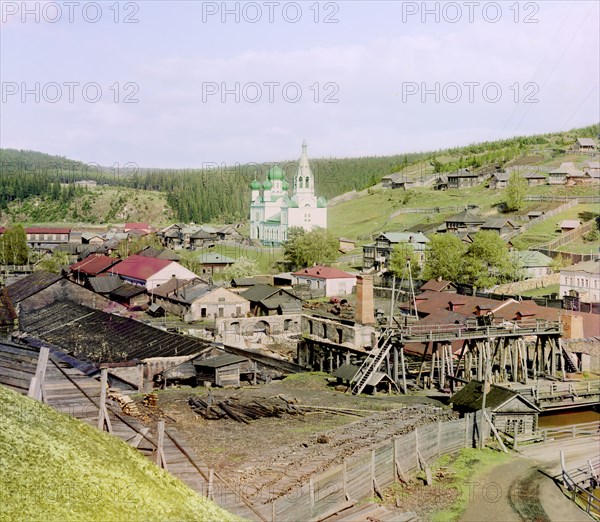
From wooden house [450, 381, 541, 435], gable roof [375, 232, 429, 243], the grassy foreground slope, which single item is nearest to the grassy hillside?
gable roof [375, 232, 429, 243]

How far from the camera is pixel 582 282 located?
63.1 meters

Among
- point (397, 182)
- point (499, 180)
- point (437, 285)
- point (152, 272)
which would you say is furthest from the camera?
point (397, 182)

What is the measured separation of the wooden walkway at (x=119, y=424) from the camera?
16781 millimetres

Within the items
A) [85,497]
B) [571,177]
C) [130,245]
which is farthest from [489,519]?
[571,177]

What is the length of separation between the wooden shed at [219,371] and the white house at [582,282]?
111ft

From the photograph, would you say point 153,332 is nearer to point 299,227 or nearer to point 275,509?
point 275,509

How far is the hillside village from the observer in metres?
21.3

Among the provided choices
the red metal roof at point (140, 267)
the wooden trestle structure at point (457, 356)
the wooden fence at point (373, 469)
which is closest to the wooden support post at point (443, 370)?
the wooden trestle structure at point (457, 356)

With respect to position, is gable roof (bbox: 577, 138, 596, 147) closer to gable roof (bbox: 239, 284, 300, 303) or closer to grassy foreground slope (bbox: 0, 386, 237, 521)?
gable roof (bbox: 239, 284, 300, 303)

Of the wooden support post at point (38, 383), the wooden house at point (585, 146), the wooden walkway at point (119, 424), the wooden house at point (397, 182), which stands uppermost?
the wooden house at point (585, 146)

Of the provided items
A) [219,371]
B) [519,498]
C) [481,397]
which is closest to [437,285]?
[219,371]

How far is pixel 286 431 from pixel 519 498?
8771mm

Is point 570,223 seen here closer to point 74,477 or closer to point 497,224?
point 497,224

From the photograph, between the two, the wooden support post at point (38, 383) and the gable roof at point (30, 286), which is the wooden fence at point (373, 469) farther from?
the gable roof at point (30, 286)
